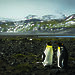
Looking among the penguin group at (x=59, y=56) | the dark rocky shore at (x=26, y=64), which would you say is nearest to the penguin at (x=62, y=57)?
the penguin group at (x=59, y=56)

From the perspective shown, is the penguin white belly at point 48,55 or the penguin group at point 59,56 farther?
the penguin white belly at point 48,55

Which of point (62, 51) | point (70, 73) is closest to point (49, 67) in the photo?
point (62, 51)

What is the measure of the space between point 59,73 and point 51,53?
1.35 metres

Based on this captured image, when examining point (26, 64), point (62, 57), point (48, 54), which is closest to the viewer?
point (62, 57)

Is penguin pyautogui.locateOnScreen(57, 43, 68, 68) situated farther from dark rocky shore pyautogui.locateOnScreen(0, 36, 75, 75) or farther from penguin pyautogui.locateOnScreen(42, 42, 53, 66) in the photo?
penguin pyautogui.locateOnScreen(42, 42, 53, 66)

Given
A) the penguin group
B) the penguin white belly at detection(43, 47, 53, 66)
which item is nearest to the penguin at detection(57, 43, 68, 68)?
the penguin group

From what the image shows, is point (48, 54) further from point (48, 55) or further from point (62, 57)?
point (62, 57)

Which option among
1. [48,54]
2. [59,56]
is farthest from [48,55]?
[59,56]

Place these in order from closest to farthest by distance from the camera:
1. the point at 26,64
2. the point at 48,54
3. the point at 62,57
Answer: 1. the point at 62,57
2. the point at 48,54
3. the point at 26,64

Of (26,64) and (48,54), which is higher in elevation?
(48,54)

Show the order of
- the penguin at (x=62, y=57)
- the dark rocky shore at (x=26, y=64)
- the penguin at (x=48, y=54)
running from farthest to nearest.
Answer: the penguin at (x=48, y=54) → the penguin at (x=62, y=57) → the dark rocky shore at (x=26, y=64)

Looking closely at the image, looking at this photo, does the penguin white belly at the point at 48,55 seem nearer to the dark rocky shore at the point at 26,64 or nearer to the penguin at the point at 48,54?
the penguin at the point at 48,54

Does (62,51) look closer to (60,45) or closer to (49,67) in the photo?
(60,45)

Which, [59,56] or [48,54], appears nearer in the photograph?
[59,56]
